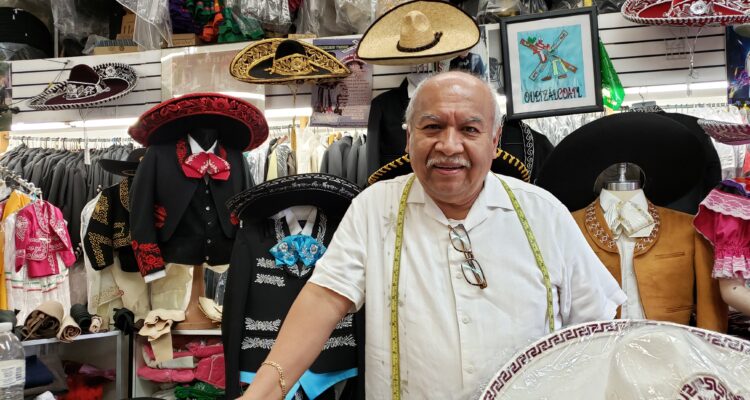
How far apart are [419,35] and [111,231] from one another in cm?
210

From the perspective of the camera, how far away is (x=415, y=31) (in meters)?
3.37

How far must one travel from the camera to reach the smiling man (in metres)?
1.46

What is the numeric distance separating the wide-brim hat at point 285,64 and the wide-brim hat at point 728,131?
7.17 feet

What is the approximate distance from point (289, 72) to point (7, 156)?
241 centimetres

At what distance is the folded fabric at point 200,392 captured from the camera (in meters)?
3.60

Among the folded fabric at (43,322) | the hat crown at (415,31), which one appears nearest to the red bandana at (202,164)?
the folded fabric at (43,322)

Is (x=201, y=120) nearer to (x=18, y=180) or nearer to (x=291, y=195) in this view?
(x=291, y=195)

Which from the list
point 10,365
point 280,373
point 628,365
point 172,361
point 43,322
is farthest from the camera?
point 172,361

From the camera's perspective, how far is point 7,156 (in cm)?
459

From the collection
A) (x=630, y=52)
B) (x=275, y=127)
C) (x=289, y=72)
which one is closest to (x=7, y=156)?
(x=275, y=127)

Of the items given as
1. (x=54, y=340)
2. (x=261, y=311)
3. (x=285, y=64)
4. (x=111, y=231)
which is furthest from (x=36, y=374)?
(x=285, y=64)

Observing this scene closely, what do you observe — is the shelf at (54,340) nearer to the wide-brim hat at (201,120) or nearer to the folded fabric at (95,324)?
the folded fabric at (95,324)

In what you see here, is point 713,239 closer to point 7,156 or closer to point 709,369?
point 709,369

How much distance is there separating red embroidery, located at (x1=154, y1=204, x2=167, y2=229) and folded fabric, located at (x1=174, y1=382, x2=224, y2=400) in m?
1.07
